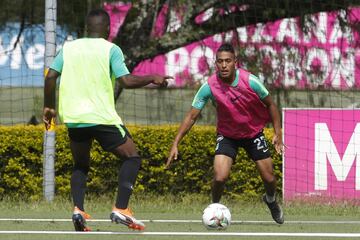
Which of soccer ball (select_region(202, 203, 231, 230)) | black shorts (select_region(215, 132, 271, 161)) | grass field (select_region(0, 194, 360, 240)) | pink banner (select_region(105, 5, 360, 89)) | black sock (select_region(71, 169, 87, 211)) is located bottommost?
grass field (select_region(0, 194, 360, 240))

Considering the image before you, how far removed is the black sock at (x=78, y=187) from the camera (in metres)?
8.71

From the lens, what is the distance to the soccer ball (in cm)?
887

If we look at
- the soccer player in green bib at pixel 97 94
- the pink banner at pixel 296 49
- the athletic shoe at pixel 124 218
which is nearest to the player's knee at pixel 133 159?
the soccer player in green bib at pixel 97 94

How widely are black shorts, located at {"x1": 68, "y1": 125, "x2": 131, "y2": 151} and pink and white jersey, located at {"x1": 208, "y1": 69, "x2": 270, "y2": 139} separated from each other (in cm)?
139

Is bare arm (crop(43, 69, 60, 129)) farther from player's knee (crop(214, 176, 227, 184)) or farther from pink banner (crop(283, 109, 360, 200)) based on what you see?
pink banner (crop(283, 109, 360, 200))

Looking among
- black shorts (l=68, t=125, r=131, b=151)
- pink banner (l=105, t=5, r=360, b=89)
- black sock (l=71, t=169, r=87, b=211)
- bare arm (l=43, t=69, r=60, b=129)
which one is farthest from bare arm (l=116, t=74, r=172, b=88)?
pink banner (l=105, t=5, r=360, b=89)

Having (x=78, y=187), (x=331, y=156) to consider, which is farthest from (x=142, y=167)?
(x=78, y=187)

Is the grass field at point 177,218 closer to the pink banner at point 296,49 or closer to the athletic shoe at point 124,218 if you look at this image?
the athletic shoe at point 124,218

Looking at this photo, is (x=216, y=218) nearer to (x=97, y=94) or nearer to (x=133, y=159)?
(x=133, y=159)

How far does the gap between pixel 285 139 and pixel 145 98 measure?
757 centimetres

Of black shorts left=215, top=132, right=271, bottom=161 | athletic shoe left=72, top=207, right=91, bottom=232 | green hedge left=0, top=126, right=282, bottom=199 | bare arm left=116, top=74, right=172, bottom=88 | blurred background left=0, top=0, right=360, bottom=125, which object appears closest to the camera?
bare arm left=116, top=74, right=172, bottom=88

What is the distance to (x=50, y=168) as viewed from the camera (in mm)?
13305

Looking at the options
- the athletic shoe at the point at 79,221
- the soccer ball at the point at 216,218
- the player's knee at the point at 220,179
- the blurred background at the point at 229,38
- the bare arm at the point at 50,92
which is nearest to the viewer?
the athletic shoe at the point at 79,221

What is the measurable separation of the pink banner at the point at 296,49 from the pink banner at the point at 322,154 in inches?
118
